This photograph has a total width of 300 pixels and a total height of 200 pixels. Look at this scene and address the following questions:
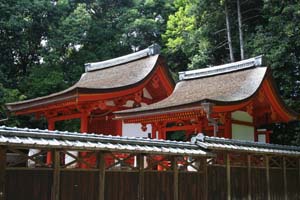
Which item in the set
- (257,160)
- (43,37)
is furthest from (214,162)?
(43,37)

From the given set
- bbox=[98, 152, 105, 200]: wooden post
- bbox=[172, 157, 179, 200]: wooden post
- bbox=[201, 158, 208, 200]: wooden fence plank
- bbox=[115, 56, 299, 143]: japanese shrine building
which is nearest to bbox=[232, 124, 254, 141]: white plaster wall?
bbox=[115, 56, 299, 143]: japanese shrine building

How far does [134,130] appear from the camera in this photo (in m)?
16.2

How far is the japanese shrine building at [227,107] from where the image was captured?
44.3ft

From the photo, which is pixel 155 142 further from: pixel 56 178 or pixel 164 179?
pixel 56 178

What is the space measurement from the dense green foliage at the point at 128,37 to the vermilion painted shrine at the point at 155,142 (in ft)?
15.4

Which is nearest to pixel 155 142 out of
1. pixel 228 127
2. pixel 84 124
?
pixel 228 127

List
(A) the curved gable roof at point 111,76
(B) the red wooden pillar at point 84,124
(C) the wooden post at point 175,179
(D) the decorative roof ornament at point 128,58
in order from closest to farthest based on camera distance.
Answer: (C) the wooden post at point 175,179 < (A) the curved gable roof at point 111,76 < (B) the red wooden pillar at point 84,124 < (D) the decorative roof ornament at point 128,58

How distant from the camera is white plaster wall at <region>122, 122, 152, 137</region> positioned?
15969mm

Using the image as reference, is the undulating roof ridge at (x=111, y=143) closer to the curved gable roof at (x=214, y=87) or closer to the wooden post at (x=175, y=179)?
the wooden post at (x=175, y=179)

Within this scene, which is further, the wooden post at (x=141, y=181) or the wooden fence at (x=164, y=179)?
the wooden post at (x=141, y=181)

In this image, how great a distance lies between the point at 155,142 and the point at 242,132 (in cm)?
693

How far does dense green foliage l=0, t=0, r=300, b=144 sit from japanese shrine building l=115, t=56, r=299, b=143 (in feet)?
13.8

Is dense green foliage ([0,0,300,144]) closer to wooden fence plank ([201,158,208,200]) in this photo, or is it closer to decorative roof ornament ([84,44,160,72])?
decorative roof ornament ([84,44,160,72])

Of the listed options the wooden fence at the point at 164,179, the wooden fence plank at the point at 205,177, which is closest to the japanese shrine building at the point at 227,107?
the wooden fence at the point at 164,179
